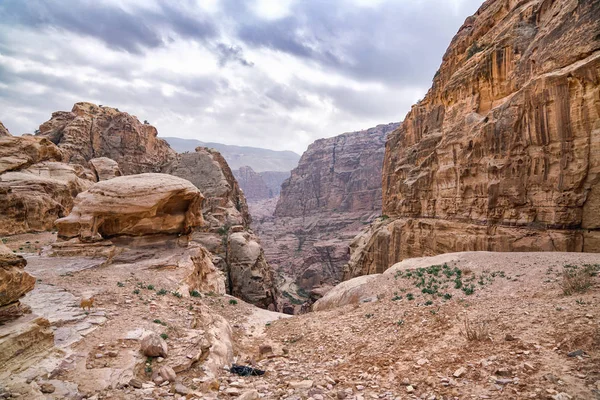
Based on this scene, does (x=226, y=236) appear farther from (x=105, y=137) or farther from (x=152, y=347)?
(x=152, y=347)

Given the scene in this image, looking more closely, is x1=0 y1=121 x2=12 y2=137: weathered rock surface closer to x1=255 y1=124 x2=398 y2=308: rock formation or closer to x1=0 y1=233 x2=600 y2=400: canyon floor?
x1=0 y1=233 x2=600 y2=400: canyon floor

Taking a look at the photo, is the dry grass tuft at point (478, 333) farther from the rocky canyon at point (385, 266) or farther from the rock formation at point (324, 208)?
the rock formation at point (324, 208)

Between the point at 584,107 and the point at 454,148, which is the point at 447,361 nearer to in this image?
the point at 584,107

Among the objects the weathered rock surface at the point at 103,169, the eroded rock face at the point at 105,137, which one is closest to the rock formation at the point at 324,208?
the eroded rock face at the point at 105,137

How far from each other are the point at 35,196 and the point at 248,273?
20130 millimetres

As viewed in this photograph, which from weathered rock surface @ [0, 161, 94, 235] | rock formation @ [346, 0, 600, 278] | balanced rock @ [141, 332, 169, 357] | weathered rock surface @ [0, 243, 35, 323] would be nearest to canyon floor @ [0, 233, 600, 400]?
balanced rock @ [141, 332, 169, 357]

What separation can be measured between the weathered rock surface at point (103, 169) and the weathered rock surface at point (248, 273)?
16.9 meters

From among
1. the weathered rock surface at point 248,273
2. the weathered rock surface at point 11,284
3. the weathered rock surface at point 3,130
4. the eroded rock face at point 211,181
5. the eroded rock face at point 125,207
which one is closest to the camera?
the weathered rock surface at point 11,284

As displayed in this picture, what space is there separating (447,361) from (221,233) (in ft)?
113

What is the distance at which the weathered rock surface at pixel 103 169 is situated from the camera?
118ft

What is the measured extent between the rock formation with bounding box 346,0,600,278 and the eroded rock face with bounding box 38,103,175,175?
3910cm

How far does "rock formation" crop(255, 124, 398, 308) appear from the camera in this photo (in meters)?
76.7

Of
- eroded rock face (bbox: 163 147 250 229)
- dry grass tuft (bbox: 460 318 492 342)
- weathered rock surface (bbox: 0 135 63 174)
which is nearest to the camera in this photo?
dry grass tuft (bbox: 460 318 492 342)

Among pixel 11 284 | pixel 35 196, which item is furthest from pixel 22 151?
pixel 11 284
